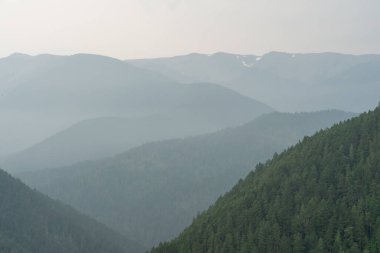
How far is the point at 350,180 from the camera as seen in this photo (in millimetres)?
98438

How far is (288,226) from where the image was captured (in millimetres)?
95750

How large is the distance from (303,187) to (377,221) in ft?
75.1

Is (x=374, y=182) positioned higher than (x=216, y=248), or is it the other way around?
(x=374, y=182)

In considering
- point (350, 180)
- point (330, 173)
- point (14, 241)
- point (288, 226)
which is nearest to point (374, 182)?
point (350, 180)

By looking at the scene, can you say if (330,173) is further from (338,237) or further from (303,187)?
(338,237)

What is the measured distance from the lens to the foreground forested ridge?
86.6 metres

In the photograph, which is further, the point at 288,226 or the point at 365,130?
the point at 365,130

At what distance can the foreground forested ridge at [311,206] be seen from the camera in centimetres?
8662

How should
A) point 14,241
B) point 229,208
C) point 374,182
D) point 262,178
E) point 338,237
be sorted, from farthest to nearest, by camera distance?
1. point 14,241
2. point 262,178
3. point 229,208
4. point 374,182
5. point 338,237

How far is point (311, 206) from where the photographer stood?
312 ft

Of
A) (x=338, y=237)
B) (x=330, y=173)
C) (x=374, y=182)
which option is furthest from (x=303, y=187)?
(x=338, y=237)

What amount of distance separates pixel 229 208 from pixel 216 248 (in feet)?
53.4

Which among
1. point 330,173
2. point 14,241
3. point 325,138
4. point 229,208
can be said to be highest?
point 325,138

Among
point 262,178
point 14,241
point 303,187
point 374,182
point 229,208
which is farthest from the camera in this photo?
point 14,241
